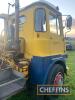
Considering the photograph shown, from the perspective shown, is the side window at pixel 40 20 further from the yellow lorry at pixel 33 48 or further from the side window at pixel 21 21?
the side window at pixel 21 21

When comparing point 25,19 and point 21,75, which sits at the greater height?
point 25,19

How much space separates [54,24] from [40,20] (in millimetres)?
748

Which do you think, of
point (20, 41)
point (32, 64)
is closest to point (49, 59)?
point (32, 64)

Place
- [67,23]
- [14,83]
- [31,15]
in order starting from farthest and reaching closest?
1. [67,23]
2. [31,15]
3. [14,83]

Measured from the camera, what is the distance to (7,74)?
461 centimetres

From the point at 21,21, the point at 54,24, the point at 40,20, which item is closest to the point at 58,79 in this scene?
the point at 54,24

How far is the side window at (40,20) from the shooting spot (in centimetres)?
524

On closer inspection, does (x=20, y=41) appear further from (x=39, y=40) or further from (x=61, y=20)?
(x=61, y=20)

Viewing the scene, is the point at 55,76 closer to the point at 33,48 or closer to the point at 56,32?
the point at 33,48

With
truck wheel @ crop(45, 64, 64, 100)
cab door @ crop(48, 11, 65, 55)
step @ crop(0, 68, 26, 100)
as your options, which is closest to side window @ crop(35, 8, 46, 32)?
cab door @ crop(48, 11, 65, 55)

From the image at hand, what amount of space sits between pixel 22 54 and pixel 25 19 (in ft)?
3.10

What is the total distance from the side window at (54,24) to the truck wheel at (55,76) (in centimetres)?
94

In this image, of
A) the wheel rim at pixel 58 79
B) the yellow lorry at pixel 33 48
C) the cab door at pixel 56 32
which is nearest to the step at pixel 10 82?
the yellow lorry at pixel 33 48

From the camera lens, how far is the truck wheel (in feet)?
17.7
